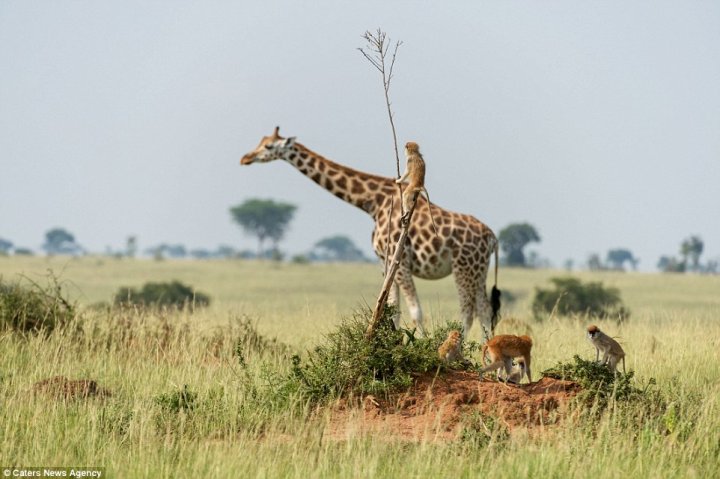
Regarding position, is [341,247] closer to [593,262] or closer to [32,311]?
[593,262]

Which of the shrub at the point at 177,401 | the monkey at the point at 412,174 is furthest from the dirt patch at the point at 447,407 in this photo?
the monkey at the point at 412,174

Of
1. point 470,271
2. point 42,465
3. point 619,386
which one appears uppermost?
point 470,271

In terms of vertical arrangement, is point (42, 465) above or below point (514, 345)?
below

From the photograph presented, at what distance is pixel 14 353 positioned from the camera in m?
12.7

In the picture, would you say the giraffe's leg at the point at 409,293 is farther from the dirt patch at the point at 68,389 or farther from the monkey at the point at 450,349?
the dirt patch at the point at 68,389

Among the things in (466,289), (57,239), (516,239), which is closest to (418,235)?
(466,289)

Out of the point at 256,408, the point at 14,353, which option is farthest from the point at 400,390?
the point at 14,353

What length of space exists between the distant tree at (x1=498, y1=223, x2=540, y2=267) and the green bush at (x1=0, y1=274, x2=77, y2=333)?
2536 inches

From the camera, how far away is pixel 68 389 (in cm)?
1000

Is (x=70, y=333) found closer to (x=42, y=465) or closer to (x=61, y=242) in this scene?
(x=42, y=465)

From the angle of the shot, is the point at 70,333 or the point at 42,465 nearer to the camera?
the point at 42,465

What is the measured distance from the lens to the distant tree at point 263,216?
3460 inches

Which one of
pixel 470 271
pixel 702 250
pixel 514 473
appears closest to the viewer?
pixel 514 473

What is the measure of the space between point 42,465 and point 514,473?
3632 mm
